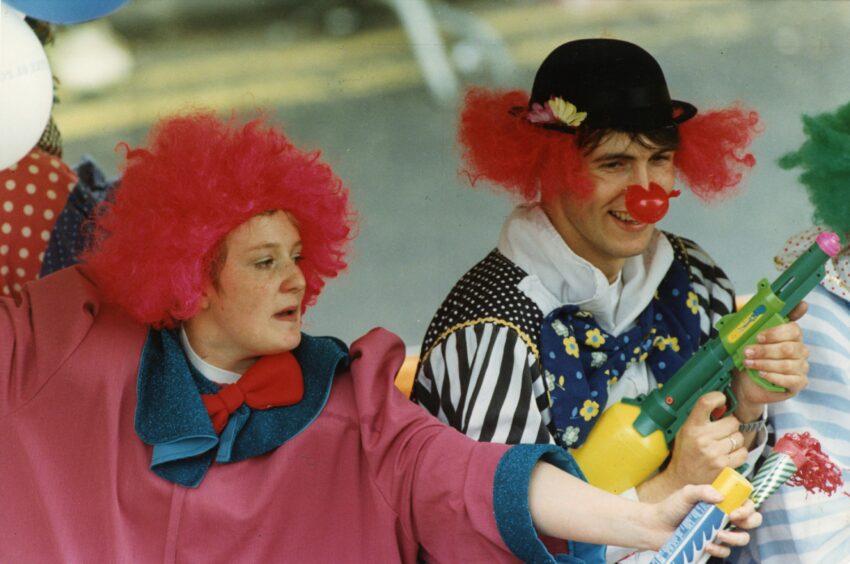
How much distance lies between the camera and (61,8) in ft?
6.73

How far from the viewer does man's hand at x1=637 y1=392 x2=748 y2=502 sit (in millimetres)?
2266

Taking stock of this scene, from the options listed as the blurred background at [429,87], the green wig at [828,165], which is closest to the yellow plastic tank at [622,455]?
the green wig at [828,165]

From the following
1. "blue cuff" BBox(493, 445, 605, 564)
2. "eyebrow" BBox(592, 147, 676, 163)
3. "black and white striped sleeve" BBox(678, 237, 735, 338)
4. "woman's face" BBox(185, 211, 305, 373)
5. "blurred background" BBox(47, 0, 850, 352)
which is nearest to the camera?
"blue cuff" BBox(493, 445, 605, 564)

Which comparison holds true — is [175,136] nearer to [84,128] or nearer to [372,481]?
[372,481]

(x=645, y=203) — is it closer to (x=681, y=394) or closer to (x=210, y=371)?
(x=681, y=394)

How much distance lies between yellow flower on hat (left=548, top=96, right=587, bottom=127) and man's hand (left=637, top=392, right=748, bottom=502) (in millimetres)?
590

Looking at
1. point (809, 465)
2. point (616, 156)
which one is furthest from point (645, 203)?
point (809, 465)

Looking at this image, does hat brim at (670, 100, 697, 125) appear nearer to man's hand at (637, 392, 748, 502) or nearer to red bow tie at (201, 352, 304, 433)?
man's hand at (637, 392, 748, 502)

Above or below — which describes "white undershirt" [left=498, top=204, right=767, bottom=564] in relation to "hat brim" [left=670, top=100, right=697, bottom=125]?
below

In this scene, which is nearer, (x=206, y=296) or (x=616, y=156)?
(x=206, y=296)

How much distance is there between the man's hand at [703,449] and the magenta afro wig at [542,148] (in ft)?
1.64

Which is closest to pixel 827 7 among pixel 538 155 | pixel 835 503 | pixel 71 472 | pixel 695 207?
pixel 695 207

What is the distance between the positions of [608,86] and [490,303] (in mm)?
481

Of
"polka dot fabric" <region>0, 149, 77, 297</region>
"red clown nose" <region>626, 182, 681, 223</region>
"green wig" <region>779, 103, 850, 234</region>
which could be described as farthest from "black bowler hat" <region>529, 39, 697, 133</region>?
"polka dot fabric" <region>0, 149, 77, 297</region>
